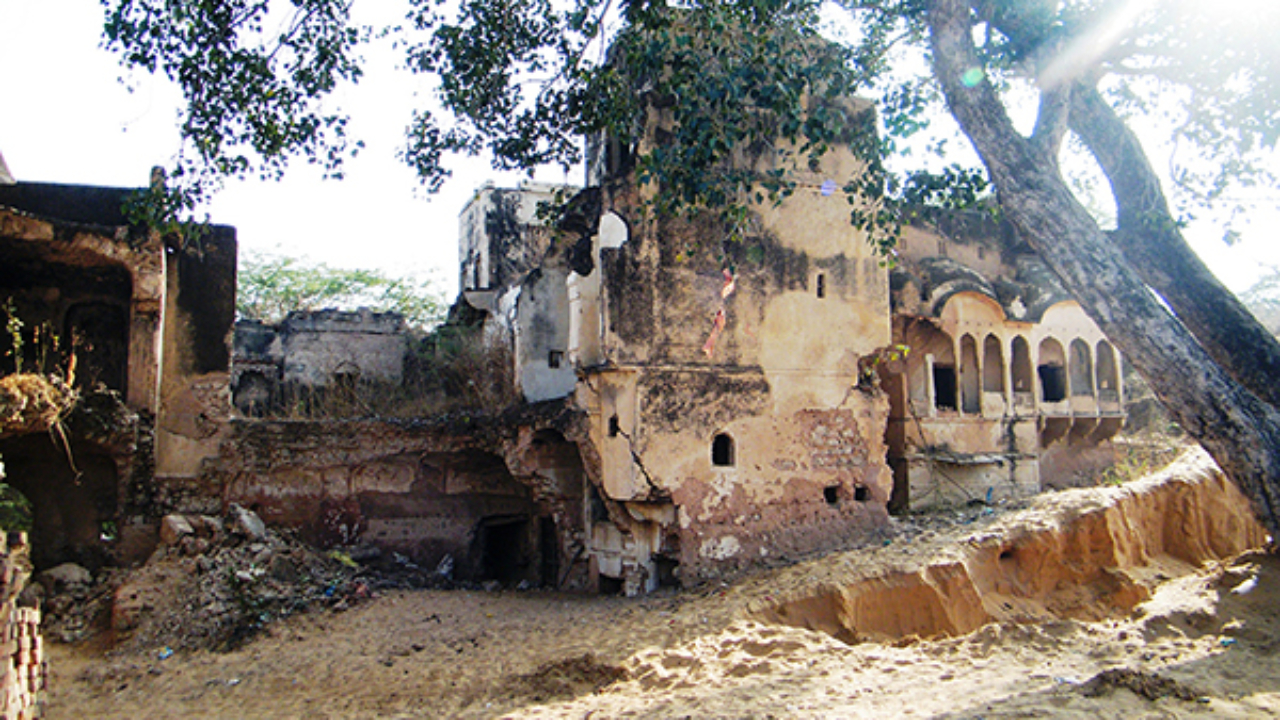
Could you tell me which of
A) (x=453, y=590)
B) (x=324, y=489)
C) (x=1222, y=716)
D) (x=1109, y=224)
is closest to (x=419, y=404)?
(x=324, y=489)

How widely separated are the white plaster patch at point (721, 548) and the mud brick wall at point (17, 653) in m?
5.75

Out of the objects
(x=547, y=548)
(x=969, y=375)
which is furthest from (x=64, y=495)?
(x=969, y=375)

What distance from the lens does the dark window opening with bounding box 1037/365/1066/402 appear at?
16.3 meters

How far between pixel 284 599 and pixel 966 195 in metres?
7.79

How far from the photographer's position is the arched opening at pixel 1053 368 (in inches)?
642

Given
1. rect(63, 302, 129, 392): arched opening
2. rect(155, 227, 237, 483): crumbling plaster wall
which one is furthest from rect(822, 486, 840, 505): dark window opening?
rect(63, 302, 129, 392): arched opening

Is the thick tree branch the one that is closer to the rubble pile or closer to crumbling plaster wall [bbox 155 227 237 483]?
the rubble pile

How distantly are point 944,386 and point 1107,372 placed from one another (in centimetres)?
420

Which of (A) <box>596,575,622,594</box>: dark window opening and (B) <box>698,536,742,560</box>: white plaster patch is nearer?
(B) <box>698,536,742,560</box>: white plaster patch

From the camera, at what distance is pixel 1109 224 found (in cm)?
2389

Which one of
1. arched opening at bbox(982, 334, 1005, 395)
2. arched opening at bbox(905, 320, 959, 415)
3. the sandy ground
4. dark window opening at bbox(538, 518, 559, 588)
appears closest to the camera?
the sandy ground

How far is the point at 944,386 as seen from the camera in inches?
599

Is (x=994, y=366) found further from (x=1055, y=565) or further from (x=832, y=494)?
(x=832, y=494)

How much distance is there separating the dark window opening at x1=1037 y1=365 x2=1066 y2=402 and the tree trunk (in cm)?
997
